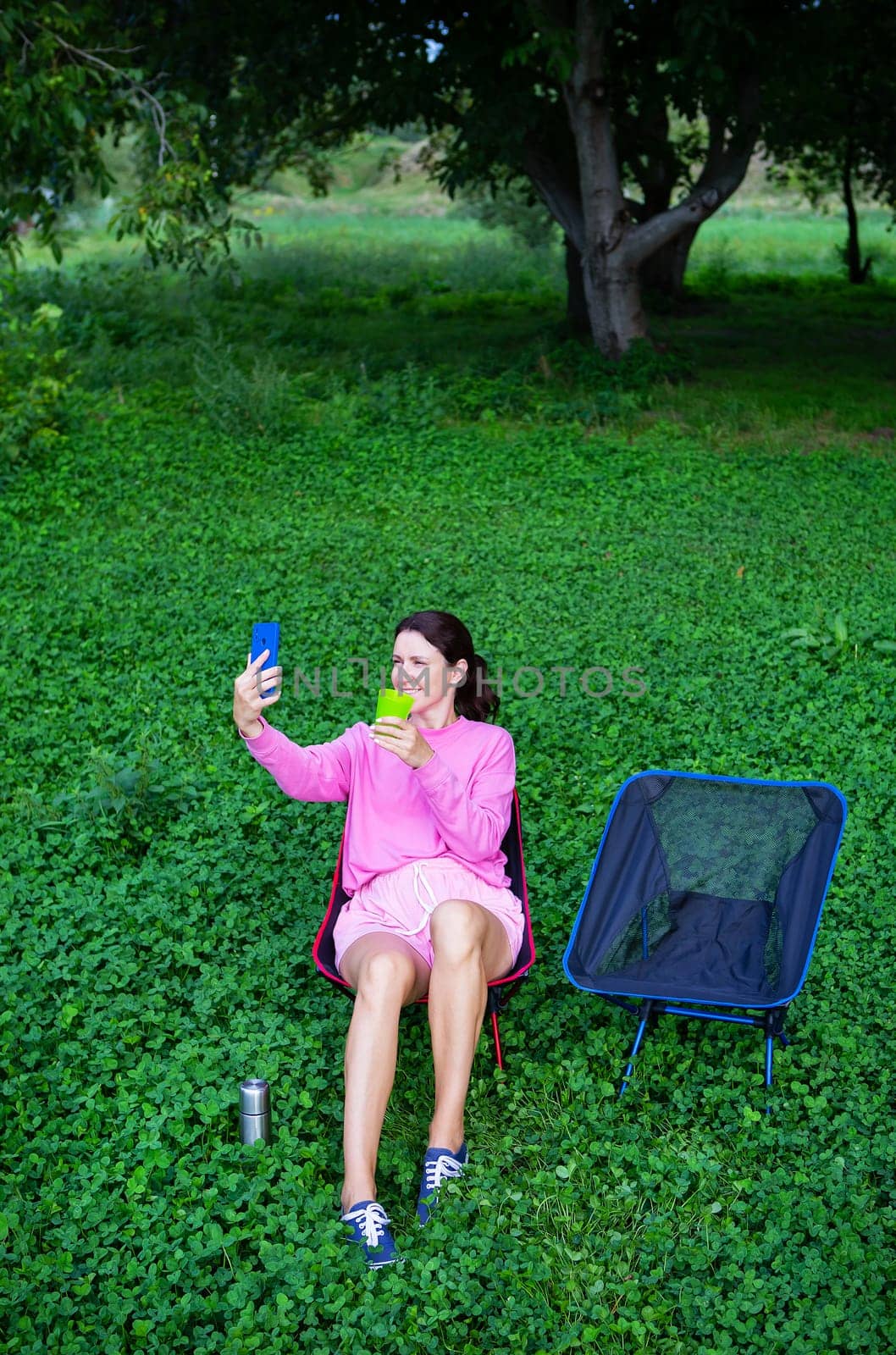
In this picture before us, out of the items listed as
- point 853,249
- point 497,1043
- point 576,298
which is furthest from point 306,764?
point 853,249

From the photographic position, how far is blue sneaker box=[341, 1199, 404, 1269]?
3043 mm

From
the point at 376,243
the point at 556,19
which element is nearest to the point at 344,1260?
the point at 556,19

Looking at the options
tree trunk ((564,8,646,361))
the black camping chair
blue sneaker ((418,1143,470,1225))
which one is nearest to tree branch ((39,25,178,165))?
tree trunk ((564,8,646,361))

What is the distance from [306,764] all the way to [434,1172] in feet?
4.06

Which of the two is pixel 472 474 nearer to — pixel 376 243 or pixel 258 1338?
pixel 258 1338

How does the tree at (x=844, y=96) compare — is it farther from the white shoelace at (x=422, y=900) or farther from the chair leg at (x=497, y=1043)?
the chair leg at (x=497, y=1043)

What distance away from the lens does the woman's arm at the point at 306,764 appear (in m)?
3.75

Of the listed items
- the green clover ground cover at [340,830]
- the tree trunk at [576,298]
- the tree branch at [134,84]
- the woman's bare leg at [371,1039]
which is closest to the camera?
the green clover ground cover at [340,830]

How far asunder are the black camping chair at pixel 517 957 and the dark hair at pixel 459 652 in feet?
1.19

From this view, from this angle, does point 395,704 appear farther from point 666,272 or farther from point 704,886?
point 666,272

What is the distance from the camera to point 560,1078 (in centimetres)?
376

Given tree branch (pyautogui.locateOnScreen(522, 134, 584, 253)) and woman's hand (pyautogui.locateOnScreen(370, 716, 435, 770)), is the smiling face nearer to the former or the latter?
woman's hand (pyautogui.locateOnScreen(370, 716, 435, 770))

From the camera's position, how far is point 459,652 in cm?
401

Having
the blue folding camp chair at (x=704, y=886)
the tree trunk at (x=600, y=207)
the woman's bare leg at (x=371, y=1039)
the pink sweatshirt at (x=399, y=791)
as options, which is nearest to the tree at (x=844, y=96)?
the tree trunk at (x=600, y=207)
